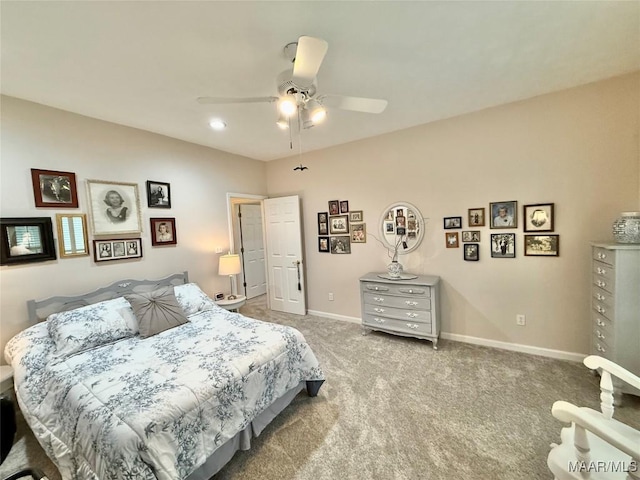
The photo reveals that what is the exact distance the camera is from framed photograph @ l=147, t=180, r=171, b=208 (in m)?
3.06

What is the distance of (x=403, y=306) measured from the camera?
3.09 meters

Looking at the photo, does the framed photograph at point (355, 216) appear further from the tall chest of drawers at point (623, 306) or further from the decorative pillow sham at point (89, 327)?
the decorative pillow sham at point (89, 327)

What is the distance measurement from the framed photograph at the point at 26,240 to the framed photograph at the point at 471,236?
4.19 m

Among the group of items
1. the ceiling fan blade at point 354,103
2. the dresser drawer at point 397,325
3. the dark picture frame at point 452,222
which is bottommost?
the dresser drawer at point 397,325

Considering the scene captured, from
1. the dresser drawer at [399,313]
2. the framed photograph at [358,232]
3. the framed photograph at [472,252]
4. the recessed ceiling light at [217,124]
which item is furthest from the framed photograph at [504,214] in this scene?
the recessed ceiling light at [217,124]

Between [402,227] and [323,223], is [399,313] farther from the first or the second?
[323,223]

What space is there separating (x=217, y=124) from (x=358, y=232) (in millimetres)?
2260

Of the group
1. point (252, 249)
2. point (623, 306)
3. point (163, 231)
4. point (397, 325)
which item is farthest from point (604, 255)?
point (252, 249)

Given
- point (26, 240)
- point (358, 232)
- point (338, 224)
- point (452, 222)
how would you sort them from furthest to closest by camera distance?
point (338, 224), point (358, 232), point (452, 222), point (26, 240)

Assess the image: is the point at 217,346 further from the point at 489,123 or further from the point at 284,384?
the point at 489,123

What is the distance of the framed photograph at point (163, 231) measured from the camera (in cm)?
310

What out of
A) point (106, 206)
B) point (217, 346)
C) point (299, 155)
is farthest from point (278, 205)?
point (217, 346)

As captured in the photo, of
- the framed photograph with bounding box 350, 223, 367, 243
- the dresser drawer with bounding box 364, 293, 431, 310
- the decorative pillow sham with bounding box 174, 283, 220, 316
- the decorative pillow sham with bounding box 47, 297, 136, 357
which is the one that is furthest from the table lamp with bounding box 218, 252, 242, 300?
the dresser drawer with bounding box 364, 293, 431, 310

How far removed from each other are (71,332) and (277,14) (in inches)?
106
